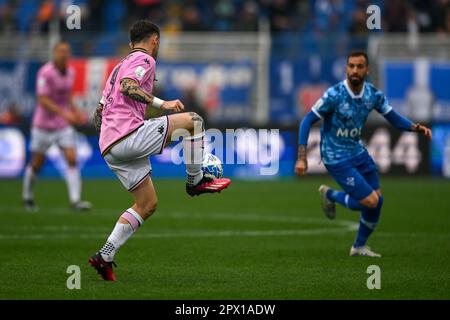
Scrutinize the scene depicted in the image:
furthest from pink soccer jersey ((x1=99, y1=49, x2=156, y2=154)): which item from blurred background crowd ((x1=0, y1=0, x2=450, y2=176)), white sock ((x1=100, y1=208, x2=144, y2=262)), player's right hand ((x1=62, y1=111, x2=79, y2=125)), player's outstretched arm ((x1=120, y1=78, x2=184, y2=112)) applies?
blurred background crowd ((x1=0, y1=0, x2=450, y2=176))

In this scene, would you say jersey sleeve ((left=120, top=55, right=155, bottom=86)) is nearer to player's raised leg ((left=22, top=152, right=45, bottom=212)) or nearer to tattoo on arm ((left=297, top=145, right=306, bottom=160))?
tattoo on arm ((left=297, top=145, right=306, bottom=160))

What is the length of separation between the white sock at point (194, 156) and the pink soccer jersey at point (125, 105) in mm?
497

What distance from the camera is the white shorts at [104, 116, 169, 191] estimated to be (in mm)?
9531

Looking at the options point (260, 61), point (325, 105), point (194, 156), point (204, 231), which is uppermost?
point (260, 61)

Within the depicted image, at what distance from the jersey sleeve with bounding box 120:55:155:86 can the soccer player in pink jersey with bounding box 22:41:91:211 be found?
837cm

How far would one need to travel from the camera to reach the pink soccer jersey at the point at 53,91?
1788 centimetres

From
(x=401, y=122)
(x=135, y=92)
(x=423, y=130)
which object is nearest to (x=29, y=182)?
(x=401, y=122)

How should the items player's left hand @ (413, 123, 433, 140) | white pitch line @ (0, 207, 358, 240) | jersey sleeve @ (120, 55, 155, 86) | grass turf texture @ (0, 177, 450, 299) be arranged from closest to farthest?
grass turf texture @ (0, 177, 450, 299) < jersey sleeve @ (120, 55, 155, 86) < player's left hand @ (413, 123, 433, 140) < white pitch line @ (0, 207, 358, 240)

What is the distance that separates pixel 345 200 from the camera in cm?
1246

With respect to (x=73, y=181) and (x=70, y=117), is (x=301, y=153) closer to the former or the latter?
(x=70, y=117)

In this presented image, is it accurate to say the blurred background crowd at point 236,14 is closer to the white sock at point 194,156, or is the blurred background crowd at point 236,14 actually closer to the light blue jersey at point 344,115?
the light blue jersey at point 344,115

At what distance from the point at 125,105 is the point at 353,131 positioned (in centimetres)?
341

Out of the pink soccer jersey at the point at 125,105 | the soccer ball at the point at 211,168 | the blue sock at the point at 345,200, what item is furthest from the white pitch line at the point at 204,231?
the pink soccer jersey at the point at 125,105

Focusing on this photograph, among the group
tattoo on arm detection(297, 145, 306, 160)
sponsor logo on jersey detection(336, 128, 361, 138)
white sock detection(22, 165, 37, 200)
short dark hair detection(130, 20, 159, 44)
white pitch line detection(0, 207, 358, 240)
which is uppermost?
short dark hair detection(130, 20, 159, 44)
